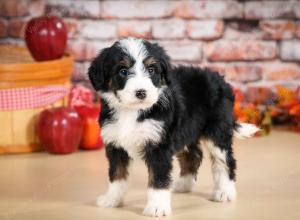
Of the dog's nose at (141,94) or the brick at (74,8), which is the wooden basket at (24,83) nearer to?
the brick at (74,8)

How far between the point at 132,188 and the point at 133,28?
1.90 m

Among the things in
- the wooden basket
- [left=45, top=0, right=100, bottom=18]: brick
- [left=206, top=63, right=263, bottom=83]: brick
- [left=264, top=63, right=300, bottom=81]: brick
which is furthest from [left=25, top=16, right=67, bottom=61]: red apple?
[left=264, top=63, right=300, bottom=81]: brick

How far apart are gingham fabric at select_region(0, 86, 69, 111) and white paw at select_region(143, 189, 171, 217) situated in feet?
5.55

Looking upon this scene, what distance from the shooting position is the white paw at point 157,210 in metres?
3.03

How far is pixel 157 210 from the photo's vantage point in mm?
3033

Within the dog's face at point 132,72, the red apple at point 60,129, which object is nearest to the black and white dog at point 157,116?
the dog's face at point 132,72

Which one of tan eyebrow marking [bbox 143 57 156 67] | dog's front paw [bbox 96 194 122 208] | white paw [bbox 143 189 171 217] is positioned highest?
tan eyebrow marking [bbox 143 57 156 67]

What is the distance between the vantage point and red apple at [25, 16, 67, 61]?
4.51 m

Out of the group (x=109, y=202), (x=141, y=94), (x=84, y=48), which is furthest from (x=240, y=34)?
(x=141, y=94)

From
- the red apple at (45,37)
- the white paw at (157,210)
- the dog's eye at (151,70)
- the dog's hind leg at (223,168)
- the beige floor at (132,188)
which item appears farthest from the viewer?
the red apple at (45,37)

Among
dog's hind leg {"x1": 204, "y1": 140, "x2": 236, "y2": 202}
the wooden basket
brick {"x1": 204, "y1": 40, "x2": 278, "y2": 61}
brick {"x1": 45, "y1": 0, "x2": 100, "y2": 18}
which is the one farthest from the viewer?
brick {"x1": 204, "y1": 40, "x2": 278, "y2": 61}

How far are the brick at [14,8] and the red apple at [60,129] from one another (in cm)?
109

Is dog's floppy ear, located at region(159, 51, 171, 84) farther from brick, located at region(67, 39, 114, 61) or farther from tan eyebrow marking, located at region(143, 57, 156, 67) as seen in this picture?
brick, located at region(67, 39, 114, 61)

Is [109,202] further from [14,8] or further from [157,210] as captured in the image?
[14,8]
